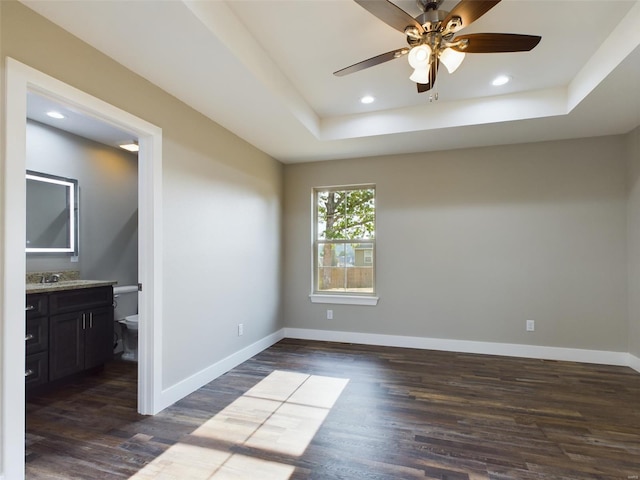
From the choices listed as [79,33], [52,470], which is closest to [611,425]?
[52,470]

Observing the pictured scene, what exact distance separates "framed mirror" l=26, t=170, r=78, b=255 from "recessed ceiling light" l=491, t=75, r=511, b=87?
437 centimetres

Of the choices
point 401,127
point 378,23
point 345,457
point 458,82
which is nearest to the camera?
point 345,457

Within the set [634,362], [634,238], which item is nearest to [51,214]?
[634,238]

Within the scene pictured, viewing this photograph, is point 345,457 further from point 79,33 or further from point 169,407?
point 79,33

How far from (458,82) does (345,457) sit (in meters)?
3.10

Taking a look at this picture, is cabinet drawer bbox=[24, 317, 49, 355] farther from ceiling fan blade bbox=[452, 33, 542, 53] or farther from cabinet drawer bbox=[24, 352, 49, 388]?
ceiling fan blade bbox=[452, 33, 542, 53]

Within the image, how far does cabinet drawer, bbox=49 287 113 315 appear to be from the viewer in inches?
115

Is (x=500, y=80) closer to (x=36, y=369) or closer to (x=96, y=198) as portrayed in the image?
(x=96, y=198)

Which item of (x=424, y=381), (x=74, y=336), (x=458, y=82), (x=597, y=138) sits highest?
(x=458, y=82)

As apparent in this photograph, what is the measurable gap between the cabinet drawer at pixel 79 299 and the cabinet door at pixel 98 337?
3.1 inches

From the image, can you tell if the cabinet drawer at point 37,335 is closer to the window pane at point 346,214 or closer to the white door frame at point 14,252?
the white door frame at point 14,252

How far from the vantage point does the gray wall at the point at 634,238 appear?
137 inches

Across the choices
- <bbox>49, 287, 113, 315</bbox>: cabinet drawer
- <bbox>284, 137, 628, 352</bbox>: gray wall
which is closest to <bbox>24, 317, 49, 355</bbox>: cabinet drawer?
<bbox>49, 287, 113, 315</bbox>: cabinet drawer

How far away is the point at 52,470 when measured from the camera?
1.91 m
